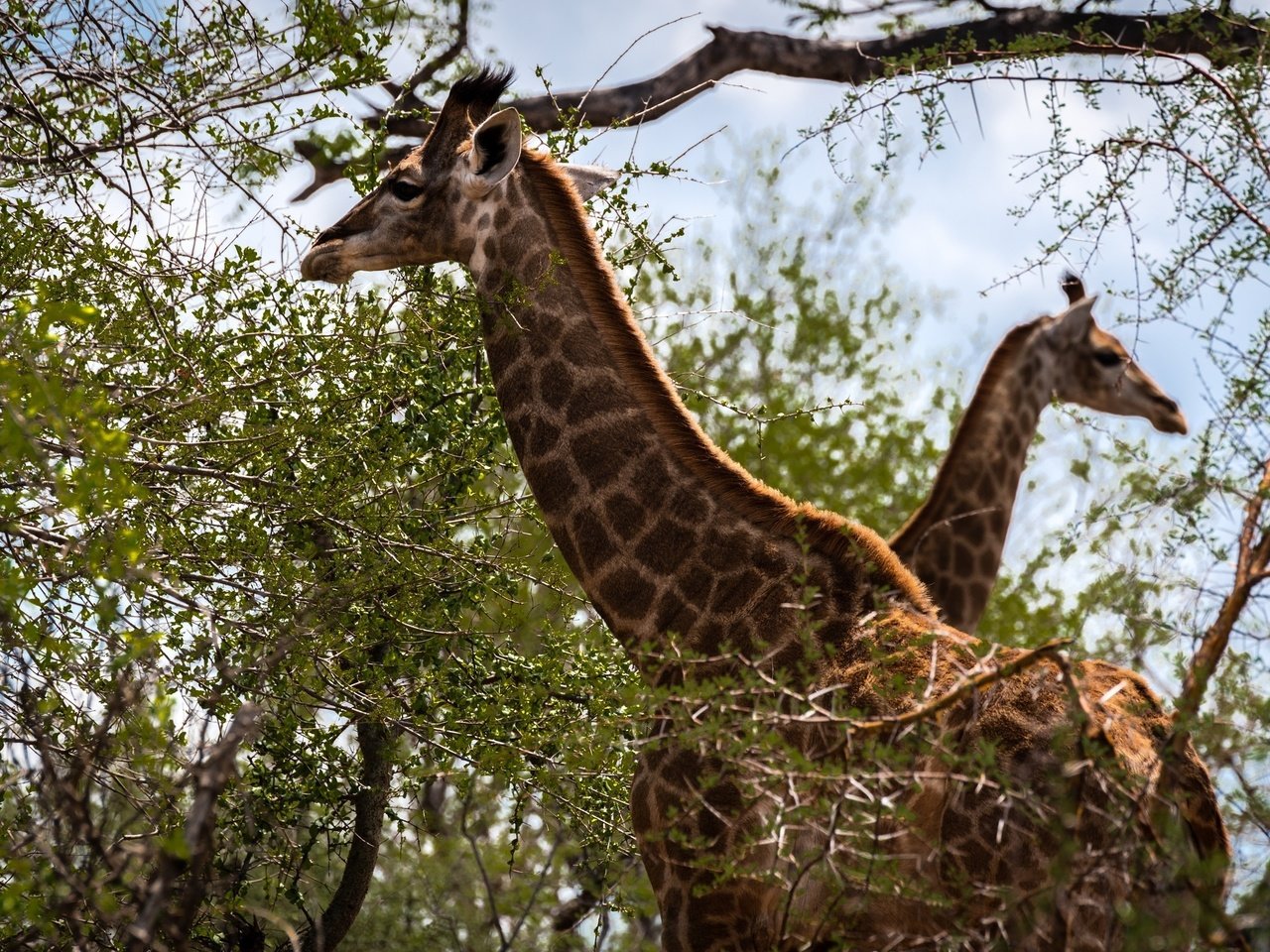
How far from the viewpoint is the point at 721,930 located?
17.6ft

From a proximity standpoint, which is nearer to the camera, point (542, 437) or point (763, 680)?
point (763, 680)

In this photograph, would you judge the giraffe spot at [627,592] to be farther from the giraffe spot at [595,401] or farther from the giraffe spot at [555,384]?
the giraffe spot at [555,384]

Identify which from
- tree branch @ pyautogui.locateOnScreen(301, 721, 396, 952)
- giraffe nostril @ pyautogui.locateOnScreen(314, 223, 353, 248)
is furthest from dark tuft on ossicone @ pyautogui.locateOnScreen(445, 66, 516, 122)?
tree branch @ pyautogui.locateOnScreen(301, 721, 396, 952)

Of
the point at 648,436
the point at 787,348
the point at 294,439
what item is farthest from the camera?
the point at 787,348

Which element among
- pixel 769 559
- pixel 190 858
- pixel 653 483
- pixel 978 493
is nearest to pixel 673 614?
pixel 769 559

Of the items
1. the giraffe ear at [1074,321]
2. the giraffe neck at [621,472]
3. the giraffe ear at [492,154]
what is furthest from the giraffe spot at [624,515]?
the giraffe ear at [1074,321]

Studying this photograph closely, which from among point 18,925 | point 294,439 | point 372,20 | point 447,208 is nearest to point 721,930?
point 18,925

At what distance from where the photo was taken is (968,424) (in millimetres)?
10078

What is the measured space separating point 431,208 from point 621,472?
5.44 feet

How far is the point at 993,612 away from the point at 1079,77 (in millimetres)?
12528

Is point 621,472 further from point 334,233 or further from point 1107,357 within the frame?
point 1107,357

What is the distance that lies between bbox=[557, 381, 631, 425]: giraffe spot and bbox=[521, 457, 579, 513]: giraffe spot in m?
0.22

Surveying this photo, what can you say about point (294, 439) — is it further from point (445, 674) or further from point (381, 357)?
point (445, 674)

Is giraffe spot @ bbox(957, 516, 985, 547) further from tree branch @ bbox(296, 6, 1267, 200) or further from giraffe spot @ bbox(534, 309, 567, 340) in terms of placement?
giraffe spot @ bbox(534, 309, 567, 340)
